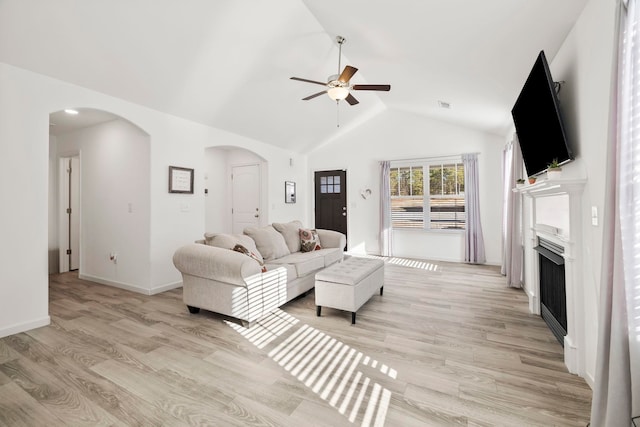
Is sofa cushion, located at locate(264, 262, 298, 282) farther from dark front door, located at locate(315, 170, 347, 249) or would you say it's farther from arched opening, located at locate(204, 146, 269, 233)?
dark front door, located at locate(315, 170, 347, 249)

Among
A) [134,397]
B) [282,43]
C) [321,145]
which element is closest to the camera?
[134,397]

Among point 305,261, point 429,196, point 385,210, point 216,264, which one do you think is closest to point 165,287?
point 216,264

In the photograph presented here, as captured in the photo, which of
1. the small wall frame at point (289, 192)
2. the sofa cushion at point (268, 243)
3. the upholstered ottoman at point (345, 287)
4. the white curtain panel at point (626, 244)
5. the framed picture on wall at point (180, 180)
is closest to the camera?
the white curtain panel at point (626, 244)

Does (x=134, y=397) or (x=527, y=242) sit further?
(x=527, y=242)

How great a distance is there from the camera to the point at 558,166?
2148 mm

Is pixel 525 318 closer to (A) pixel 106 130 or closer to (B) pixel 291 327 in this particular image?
(B) pixel 291 327

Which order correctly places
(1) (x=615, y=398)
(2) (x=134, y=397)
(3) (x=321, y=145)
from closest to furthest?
(1) (x=615, y=398) < (2) (x=134, y=397) < (3) (x=321, y=145)

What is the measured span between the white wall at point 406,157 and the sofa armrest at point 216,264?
4.30 meters

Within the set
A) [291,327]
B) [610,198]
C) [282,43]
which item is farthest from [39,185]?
[610,198]

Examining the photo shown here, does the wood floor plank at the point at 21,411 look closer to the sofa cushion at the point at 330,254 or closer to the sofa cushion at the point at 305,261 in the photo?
the sofa cushion at the point at 305,261

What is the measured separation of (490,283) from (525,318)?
1381mm

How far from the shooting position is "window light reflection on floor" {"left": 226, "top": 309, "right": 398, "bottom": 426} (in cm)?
171

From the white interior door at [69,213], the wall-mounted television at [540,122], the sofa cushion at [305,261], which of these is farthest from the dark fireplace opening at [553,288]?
the white interior door at [69,213]

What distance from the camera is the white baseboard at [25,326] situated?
8.56 feet
